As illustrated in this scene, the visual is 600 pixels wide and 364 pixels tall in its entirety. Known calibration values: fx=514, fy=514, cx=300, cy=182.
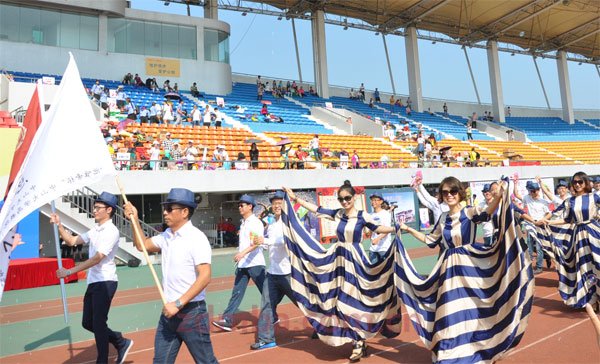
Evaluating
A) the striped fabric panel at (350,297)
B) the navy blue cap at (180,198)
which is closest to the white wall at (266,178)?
the striped fabric panel at (350,297)

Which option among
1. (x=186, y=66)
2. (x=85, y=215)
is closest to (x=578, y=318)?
(x=85, y=215)

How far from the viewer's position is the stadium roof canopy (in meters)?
35.8

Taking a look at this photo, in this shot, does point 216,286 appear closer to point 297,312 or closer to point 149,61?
point 297,312

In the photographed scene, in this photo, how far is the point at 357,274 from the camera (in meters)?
5.85

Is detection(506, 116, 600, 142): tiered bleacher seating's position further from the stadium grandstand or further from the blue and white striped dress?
the blue and white striped dress

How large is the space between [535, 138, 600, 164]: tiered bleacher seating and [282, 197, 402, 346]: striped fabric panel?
33.9 meters

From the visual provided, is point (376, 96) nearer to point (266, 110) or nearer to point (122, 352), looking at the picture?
point (266, 110)

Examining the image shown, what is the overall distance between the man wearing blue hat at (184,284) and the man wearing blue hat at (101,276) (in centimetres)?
153

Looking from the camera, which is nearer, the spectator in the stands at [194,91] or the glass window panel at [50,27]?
the glass window panel at [50,27]

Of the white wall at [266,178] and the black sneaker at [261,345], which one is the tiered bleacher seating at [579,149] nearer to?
the white wall at [266,178]

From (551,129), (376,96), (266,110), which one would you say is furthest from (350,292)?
(551,129)

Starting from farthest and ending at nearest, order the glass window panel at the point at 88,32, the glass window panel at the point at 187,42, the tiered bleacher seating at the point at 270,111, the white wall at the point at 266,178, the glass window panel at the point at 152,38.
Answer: the glass window panel at the point at 187,42
the glass window panel at the point at 152,38
the glass window panel at the point at 88,32
the tiered bleacher seating at the point at 270,111
the white wall at the point at 266,178

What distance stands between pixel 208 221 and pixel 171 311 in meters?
16.2

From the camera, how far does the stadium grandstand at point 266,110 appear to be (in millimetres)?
18062
